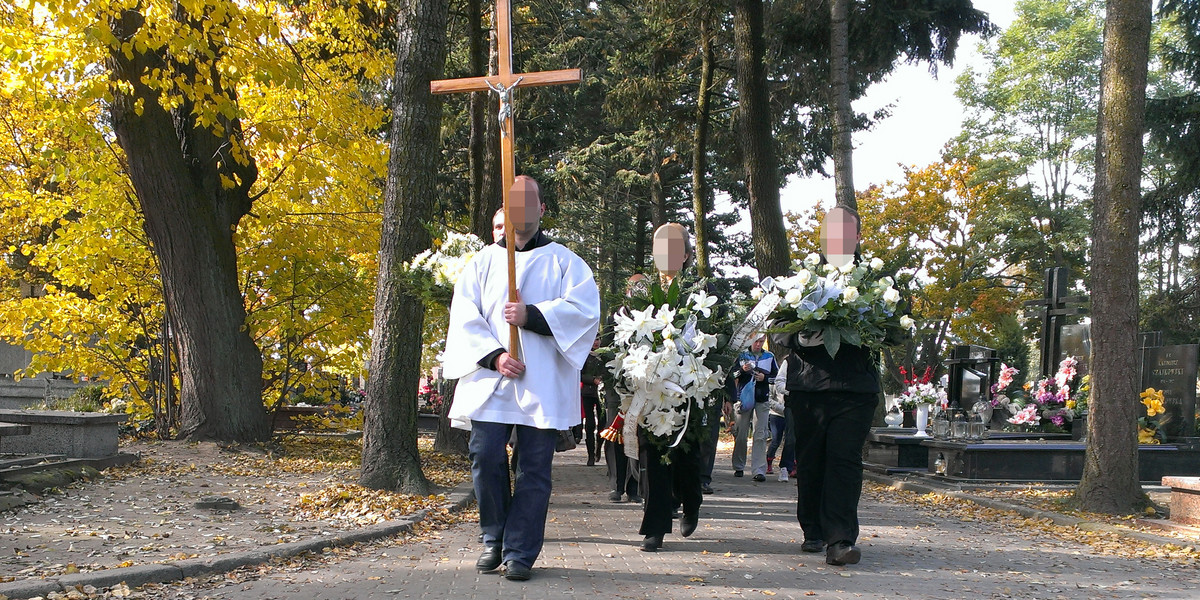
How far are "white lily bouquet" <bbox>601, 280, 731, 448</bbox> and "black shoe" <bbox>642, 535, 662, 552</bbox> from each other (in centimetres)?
60

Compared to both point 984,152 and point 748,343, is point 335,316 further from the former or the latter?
point 984,152

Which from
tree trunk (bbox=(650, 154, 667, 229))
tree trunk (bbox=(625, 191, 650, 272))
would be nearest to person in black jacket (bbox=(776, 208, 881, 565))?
tree trunk (bbox=(650, 154, 667, 229))

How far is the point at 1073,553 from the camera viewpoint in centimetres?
727

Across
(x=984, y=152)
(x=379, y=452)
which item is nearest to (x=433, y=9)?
(x=379, y=452)

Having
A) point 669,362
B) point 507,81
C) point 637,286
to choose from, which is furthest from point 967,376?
point 507,81

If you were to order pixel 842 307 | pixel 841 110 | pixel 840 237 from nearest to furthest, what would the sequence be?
pixel 842 307, pixel 840 237, pixel 841 110

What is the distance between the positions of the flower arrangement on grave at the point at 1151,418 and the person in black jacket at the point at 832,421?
7.77 m

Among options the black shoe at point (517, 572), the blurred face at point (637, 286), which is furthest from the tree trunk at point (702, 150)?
the black shoe at point (517, 572)

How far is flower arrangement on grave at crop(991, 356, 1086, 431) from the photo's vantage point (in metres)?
13.7

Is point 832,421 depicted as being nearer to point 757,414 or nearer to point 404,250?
point 404,250

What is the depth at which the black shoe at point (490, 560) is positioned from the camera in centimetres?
586

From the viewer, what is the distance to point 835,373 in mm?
6383

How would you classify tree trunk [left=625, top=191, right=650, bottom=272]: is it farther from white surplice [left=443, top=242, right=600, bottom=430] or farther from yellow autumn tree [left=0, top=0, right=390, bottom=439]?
white surplice [left=443, top=242, right=600, bottom=430]

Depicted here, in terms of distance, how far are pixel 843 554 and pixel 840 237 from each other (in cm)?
199
